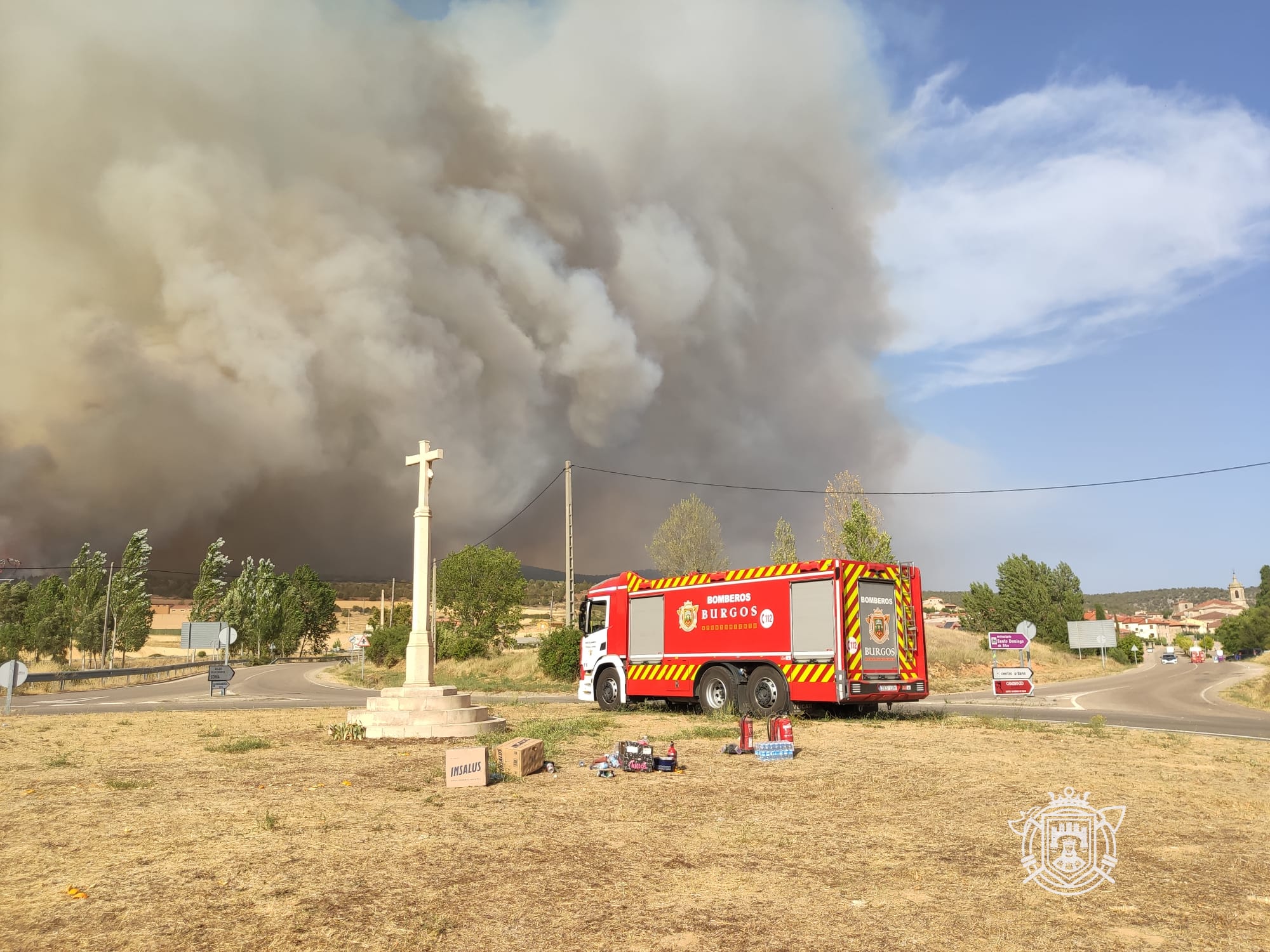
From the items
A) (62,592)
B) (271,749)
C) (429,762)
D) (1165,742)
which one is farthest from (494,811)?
(62,592)

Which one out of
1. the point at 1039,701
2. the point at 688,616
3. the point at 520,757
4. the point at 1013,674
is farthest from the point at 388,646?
the point at 520,757

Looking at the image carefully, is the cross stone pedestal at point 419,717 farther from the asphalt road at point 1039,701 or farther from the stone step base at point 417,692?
the asphalt road at point 1039,701

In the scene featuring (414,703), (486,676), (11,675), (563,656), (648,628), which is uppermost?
(648,628)

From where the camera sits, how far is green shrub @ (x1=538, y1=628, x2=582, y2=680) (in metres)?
38.3

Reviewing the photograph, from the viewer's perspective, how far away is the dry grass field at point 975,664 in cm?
3788

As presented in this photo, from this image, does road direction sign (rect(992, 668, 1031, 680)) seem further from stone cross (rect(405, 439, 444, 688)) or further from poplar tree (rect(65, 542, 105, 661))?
poplar tree (rect(65, 542, 105, 661))

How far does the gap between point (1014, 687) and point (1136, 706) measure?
5.71 m

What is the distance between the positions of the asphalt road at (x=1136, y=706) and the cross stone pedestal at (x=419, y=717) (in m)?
13.2

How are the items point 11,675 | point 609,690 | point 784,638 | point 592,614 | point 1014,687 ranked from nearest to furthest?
point 784,638, point 11,675, point 609,690, point 1014,687, point 592,614

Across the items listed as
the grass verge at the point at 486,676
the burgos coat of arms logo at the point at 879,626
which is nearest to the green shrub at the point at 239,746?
the burgos coat of arms logo at the point at 879,626

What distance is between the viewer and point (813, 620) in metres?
17.1

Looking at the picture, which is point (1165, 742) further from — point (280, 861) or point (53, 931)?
point (53, 931)

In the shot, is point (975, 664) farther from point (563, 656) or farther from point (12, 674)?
point (12, 674)

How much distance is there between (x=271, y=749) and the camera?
1310 cm
